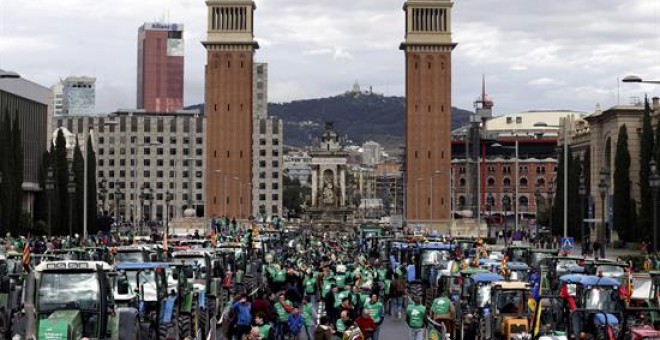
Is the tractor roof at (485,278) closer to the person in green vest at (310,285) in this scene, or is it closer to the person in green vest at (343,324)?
the person in green vest at (343,324)

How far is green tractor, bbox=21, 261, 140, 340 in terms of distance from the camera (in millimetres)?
21828

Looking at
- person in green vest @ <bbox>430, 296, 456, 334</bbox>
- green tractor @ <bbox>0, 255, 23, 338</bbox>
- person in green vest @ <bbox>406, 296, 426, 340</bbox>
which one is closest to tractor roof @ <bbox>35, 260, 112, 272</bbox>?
green tractor @ <bbox>0, 255, 23, 338</bbox>

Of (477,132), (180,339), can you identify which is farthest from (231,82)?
(180,339)

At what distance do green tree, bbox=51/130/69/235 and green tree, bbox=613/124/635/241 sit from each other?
35.3 m

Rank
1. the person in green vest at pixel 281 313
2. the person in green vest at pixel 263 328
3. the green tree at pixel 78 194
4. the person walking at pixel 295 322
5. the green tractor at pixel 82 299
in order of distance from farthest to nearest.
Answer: the green tree at pixel 78 194 → the person in green vest at pixel 281 313 → the person walking at pixel 295 322 → the person in green vest at pixel 263 328 → the green tractor at pixel 82 299

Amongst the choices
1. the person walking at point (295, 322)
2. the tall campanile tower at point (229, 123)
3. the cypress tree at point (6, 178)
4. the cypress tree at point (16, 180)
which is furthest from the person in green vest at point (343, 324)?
the tall campanile tower at point (229, 123)

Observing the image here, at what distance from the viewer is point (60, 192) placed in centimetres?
9219

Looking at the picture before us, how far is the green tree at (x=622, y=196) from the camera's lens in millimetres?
80188

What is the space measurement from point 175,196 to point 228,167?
68030 millimetres

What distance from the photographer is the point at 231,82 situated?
13338 cm

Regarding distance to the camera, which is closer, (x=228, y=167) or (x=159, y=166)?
(x=228, y=167)

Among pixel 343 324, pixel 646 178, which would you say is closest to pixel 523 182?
pixel 646 178

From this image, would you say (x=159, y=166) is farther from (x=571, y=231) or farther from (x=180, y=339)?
(x=180, y=339)

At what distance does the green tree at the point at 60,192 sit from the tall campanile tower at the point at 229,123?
37.3 m
